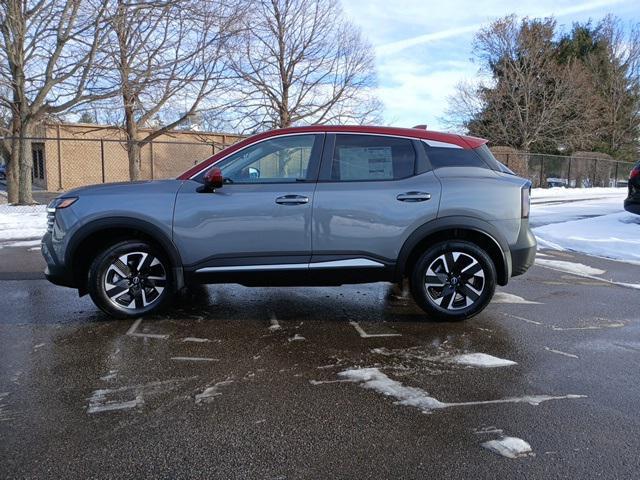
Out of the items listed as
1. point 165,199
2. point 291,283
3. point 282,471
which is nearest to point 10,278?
point 165,199

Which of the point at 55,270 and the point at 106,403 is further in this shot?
the point at 55,270

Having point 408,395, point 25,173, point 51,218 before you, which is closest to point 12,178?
point 25,173

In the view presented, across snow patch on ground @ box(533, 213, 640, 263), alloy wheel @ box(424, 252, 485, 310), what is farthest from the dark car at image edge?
alloy wheel @ box(424, 252, 485, 310)

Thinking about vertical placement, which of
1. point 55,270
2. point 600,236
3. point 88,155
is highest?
point 88,155

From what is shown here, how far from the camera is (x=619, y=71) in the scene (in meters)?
39.4

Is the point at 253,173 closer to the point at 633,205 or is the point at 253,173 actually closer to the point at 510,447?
the point at 510,447

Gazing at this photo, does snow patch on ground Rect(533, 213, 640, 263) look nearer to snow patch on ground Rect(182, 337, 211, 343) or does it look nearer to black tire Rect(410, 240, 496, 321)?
black tire Rect(410, 240, 496, 321)

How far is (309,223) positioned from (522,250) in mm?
2056

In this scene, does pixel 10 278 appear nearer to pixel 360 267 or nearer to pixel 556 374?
pixel 360 267

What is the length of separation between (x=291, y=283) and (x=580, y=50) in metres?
41.4

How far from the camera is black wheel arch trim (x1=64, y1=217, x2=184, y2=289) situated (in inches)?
186

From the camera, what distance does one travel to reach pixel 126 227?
4758 millimetres

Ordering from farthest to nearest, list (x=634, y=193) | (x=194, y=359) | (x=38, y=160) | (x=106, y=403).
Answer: (x=38, y=160), (x=634, y=193), (x=194, y=359), (x=106, y=403)

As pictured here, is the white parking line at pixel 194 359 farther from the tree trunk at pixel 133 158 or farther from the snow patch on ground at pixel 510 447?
the tree trunk at pixel 133 158
